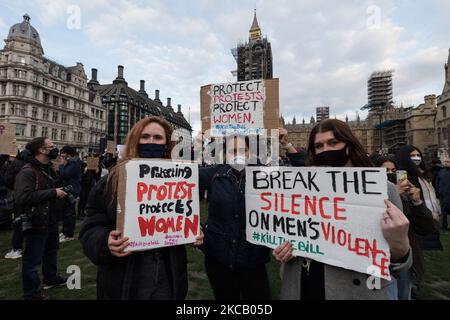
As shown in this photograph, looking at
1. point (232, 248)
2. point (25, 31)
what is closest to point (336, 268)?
point (232, 248)

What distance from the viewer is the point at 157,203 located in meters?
1.95

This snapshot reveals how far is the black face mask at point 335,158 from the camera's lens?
2002 mm

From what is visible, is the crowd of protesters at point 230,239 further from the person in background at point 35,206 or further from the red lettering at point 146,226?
the red lettering at point 146,226

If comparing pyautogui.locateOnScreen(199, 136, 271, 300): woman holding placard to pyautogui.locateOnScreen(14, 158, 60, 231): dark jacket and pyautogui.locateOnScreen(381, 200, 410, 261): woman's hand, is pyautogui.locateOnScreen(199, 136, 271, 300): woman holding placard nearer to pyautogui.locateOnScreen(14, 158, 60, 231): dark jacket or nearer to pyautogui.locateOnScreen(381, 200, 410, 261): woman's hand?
pyautogui.locateOnScreen(381, 200, 410, 261): woman's hand

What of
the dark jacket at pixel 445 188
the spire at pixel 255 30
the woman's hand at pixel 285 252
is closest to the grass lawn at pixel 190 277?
the dark jacket at pixel 445 188

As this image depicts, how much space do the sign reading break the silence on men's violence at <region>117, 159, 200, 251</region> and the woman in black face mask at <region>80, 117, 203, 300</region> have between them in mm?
97

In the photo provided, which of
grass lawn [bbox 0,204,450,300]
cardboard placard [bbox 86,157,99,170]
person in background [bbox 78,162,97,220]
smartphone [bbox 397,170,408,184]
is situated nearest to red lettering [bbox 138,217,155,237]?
smartphone [bbox 397,170,408,184]

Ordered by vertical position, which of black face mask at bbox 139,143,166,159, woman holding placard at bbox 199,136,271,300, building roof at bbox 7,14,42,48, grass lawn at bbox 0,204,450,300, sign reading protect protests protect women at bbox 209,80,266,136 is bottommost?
grass lawn at bbox 0,204,450,300

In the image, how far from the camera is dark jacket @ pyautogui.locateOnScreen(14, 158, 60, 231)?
11.4 feet

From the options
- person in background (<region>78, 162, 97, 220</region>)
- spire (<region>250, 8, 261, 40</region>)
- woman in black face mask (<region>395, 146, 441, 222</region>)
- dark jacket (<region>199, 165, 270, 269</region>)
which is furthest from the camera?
spire (<region>250, 8, 261, 40</region>)

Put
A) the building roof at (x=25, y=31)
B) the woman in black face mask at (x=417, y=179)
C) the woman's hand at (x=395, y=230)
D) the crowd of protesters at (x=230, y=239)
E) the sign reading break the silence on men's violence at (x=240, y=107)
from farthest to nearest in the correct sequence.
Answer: the building roof at (x=25, y=31)
the sign reading break the silence on men's violence at (x=240, y=107)
the woman in black face mask at (x=417, y=179)
the crowd of protesters at (x=230, y=239)
the woman's hand at (x=395, y=230)

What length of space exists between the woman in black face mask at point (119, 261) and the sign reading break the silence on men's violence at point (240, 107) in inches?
65.3

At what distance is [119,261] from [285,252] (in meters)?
1.22
